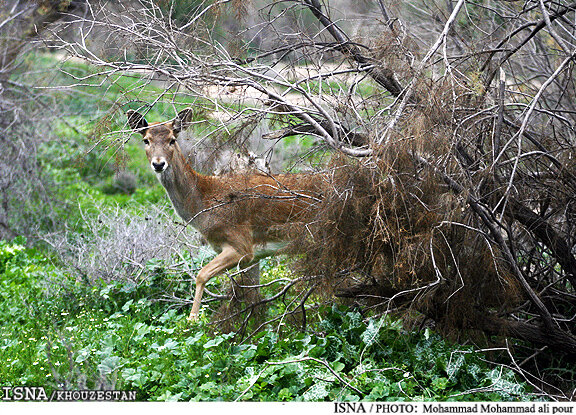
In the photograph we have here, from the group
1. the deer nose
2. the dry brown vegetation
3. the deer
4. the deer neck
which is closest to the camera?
the dry brown vegetation

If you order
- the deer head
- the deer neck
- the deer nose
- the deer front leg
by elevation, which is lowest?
the deer front leg

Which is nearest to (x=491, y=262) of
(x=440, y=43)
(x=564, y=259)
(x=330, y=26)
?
(x=564, y=259)

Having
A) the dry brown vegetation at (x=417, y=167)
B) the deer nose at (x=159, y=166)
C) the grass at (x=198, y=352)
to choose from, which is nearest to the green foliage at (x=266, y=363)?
the grass at (x=198, y=352)

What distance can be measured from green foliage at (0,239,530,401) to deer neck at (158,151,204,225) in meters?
1.25

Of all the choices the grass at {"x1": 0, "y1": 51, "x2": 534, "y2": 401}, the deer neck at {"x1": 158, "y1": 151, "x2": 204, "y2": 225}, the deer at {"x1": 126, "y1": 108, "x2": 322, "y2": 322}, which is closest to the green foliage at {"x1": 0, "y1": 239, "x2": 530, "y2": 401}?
the grass at {"x1": 0, "y1": 51, "x2": 534, "y2": 401}

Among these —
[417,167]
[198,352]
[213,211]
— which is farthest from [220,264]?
[417,167]

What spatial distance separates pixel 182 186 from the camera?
7336mm

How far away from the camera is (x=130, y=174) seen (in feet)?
45.8

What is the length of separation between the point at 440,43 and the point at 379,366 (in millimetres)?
2361

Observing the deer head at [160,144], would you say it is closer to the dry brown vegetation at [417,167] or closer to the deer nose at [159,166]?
the deer nose at [159,166]

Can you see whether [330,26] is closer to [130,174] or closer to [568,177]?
[568,177]

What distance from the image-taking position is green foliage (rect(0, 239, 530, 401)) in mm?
4668

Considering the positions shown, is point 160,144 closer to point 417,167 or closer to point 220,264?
point 220,264

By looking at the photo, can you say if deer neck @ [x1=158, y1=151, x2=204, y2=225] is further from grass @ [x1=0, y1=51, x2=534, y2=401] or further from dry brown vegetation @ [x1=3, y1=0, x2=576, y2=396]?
dry brown vegetation @ [x1=3, y1=0, x2=576, y2=396]
